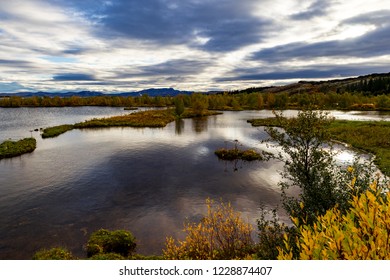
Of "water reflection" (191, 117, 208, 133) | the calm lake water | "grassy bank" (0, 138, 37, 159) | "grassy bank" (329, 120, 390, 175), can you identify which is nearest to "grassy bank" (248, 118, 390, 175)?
"grassy bank" (329, 120, 390, 175)

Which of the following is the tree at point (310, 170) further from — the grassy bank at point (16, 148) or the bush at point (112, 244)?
the grassy bank at point (16, 148)

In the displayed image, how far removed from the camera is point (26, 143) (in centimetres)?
4681

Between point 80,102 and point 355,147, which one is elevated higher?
point 80,102

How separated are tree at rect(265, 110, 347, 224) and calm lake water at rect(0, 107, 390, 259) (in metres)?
8.14

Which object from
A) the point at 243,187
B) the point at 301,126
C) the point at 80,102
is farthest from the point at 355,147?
the point at 80,102

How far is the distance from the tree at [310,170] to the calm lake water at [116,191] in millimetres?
8139

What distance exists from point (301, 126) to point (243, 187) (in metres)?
14.3

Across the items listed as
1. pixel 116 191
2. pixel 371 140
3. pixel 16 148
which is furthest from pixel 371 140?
pixel 16 148

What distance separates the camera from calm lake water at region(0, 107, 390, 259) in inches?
762

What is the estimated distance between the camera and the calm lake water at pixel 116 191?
19359mm

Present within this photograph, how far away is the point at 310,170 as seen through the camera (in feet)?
49.1

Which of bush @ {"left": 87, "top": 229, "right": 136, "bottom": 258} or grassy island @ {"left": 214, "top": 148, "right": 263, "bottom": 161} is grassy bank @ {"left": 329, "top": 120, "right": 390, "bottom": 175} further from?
bush @ {"left": 87, "top": 229, "right": 136, "bottom": 258}

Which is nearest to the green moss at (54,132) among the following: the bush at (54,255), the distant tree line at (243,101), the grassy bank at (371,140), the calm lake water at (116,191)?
the calm lake water at (116,191)
